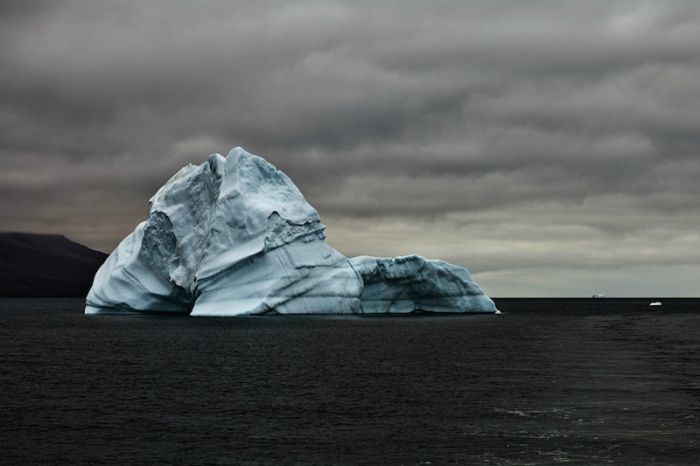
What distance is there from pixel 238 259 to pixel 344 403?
37.8 metres

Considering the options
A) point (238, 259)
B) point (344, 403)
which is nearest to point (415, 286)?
point (238, 259)

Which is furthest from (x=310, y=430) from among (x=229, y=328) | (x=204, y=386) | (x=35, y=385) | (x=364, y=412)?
(x=229, y=328)

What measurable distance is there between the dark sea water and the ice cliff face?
13930 millimetres

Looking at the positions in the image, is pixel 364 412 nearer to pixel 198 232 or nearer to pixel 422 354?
pixel 422 354

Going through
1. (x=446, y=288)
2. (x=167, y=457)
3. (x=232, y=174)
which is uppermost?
(x=232, y=174)

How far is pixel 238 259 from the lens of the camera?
6469 centimetres

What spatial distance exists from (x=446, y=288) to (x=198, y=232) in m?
23.7

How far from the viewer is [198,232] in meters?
69.9

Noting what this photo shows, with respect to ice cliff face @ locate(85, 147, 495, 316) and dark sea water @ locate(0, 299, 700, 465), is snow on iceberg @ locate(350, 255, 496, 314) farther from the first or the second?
dark sea water @ locate(0, 299, 700, 465)

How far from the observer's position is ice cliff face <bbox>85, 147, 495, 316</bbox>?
66188 mm

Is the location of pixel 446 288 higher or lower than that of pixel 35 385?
higher

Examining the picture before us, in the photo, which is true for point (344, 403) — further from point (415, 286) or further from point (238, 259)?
point (415, 286)

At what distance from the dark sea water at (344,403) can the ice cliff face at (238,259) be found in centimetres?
1393

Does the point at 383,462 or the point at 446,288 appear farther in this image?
the point at 446,288
